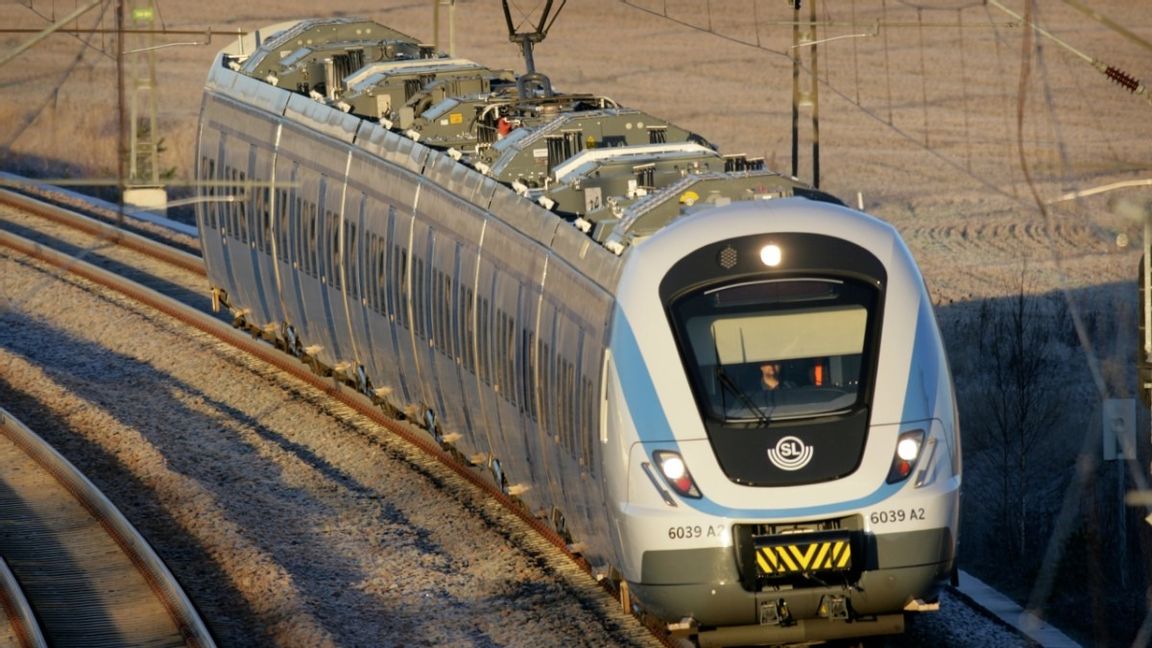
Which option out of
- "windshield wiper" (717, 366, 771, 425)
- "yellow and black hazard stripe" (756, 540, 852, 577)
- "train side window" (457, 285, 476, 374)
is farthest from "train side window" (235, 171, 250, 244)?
"yellow and black hazard stripe" (756, 540, 852, 577)

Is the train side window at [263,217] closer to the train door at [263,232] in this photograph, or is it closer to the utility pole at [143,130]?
the train door at [263,232]

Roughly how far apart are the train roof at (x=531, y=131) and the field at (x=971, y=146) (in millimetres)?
1924

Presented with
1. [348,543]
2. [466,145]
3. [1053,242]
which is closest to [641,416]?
[348,543]

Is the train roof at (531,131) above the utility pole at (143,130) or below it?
above

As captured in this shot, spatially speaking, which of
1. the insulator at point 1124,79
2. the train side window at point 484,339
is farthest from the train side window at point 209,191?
the insulator at point 1124,79

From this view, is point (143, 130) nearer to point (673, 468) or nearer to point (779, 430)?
point (673, 468)

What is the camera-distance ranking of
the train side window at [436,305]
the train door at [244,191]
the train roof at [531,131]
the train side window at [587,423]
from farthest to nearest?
the train door at [244,191]
the train side window at [436,305]
the train roof at [531,131]
the train side window at [587,423]

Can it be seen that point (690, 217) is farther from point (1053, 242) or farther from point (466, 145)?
point (1053, 242)

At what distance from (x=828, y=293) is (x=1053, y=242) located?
95.0 ft

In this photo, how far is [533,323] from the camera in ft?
56.6

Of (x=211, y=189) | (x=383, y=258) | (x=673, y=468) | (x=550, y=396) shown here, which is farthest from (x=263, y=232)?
(x=673, y=468)

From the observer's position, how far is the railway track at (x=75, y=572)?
17797mm

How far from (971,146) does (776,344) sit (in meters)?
41.2

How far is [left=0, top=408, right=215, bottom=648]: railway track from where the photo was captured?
58.4 feet
